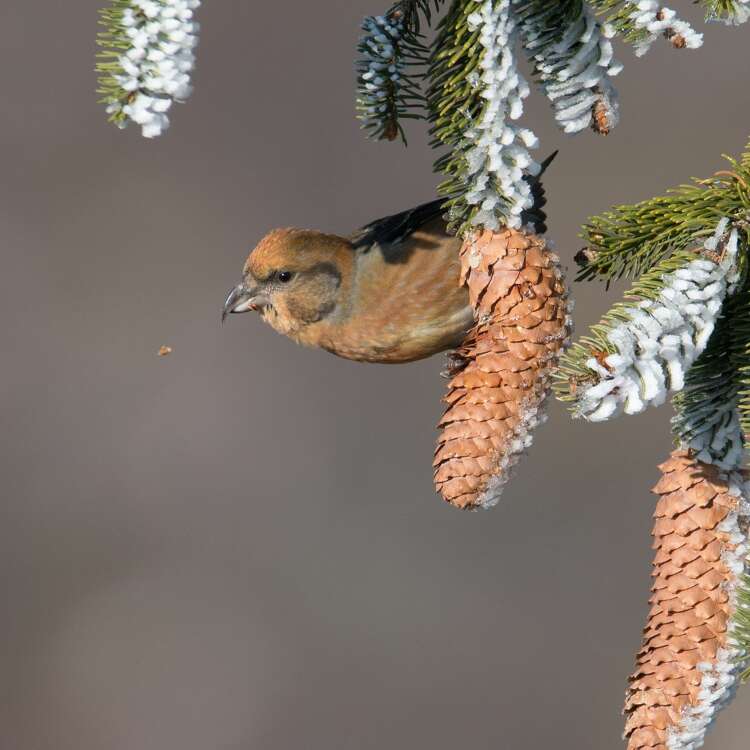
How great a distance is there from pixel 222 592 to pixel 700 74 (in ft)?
12.1

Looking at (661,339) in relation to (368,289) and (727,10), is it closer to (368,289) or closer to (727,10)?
(727,10)

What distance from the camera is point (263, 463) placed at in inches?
223

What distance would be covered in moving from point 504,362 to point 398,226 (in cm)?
102

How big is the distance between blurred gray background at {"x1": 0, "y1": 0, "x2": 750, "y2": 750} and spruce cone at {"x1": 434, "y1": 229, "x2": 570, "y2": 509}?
3.16 metres

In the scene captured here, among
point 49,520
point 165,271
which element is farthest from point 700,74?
point 49,520

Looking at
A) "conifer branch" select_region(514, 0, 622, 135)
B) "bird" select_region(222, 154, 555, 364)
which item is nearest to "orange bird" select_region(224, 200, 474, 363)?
"bird" select_region(222, 154, 555, 364)

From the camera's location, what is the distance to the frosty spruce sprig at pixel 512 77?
1.70 metres

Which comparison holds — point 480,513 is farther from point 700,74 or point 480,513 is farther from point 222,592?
point 700,74

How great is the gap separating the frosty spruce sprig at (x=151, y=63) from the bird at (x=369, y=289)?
1.39 metres

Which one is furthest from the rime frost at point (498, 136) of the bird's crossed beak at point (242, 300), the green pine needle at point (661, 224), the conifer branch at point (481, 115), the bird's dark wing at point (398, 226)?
the bird's crossed beak at point (242, 300)

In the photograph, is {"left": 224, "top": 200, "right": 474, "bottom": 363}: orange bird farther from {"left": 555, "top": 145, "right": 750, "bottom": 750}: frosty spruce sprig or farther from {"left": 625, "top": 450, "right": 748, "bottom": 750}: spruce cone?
{"left": 625, "top": 450, "right": 748, "bottom": 750}: spruce cone

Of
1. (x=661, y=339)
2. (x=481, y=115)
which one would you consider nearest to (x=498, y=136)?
(x=481, y=115)

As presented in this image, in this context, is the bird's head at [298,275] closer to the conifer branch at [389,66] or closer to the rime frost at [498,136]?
the conifer branch at [389,66]

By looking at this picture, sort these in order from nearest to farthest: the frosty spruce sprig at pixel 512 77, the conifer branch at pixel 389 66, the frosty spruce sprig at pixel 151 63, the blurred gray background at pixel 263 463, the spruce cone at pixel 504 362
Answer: the frosty spruce sprig at pixel 151 63, the frosty spruce sprig at pixel 512 77, the spruce cone at pixel 504 362, the conifer branch at pixel 389 66, the blurred gray background at pixel 263 463
